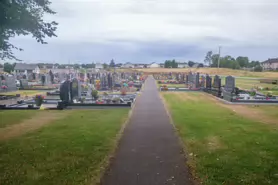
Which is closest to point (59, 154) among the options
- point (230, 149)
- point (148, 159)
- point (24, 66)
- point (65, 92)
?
point (148, 159)

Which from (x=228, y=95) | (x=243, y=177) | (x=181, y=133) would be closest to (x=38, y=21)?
(x=181, y=133)

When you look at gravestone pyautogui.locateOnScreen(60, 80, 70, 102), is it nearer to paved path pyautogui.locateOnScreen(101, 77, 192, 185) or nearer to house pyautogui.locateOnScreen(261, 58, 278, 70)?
paved path pyautogui.locateOnScreen(101, 77, 192, 185)

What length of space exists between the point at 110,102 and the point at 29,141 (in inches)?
376

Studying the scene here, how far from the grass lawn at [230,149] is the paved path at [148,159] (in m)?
0.42

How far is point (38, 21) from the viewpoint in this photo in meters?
10.6

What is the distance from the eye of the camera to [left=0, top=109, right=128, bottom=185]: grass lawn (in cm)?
579

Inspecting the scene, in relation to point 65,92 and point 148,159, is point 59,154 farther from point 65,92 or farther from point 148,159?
point 65,92

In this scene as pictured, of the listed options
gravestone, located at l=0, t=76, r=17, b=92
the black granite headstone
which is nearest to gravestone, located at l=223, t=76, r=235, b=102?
the black granite headstone

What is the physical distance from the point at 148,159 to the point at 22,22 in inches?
292

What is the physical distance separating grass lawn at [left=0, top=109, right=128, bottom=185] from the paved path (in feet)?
1.49

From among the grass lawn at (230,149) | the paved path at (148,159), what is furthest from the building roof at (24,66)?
the paved path at (148,159)

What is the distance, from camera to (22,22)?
976cm

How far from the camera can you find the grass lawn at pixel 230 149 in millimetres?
5848

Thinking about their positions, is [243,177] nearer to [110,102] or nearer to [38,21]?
[38,21]
